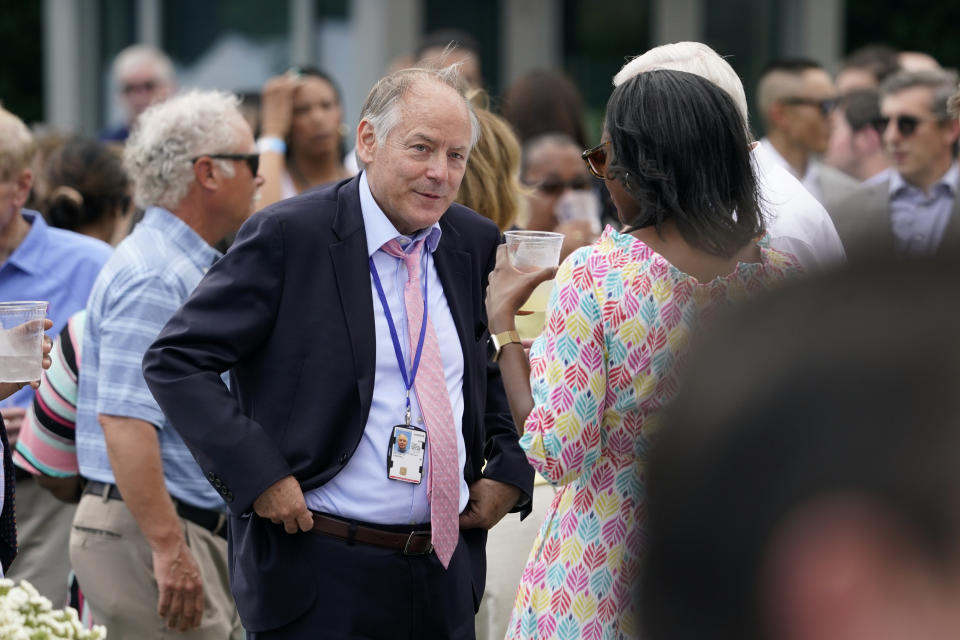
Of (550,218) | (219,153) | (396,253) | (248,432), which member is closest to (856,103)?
(550,218)

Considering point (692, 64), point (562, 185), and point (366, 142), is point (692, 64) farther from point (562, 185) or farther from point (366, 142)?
point (562, 185)

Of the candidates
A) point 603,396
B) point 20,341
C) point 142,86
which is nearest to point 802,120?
point 142,86

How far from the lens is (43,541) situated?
4355mm

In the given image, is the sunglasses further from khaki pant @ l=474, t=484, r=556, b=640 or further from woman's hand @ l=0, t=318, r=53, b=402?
woman's hand @ l=0, t=318, r=53, b=402

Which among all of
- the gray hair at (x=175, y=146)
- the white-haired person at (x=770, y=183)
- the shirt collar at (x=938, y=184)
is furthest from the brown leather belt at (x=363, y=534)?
the shirt collar at (x=938, y=184)

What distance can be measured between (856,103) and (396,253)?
5233 millimetres

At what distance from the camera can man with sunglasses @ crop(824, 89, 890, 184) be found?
24.4 feet

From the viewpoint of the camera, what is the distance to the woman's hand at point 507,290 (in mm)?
2809

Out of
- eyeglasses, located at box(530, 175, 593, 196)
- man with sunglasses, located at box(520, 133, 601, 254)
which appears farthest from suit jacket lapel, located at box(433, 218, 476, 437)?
eyeglasses, located at box(530, 175, 593, 196)

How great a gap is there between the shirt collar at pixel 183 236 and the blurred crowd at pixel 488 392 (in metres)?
0.01

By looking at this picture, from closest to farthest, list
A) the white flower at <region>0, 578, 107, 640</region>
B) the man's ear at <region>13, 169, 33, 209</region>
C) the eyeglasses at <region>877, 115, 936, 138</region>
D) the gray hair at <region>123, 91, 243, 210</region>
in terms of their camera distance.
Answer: the white flower at <region>0, 578, 107, 640</region>
the gray hair at <region>123, 91, 243, 210</region>
the man's ear at <region>13, 169, 33, 209</region>
the eyeglasses at <region>877, 115, 936, 138</region>

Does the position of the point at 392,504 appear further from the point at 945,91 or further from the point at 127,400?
the point at 945,91

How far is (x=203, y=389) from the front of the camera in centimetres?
289

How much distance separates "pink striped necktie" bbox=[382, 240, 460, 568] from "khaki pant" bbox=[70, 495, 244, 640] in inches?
44.8
